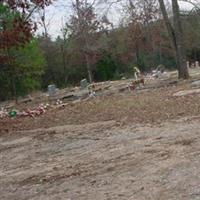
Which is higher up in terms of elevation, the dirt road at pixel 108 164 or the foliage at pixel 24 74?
the foliage at pixel 24 74

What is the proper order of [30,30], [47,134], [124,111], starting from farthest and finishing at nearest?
[30,30] → [124,111] → [47,134]

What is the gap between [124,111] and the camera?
16219 mm

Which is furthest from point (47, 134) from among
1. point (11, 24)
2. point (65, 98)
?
point (65, 98)

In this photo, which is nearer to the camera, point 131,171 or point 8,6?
point 131,171

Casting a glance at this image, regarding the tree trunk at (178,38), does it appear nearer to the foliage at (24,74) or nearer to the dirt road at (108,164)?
the foliage at (24,74)

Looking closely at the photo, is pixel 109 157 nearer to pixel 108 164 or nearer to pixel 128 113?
pixel 108 164

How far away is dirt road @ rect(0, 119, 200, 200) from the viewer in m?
6.80

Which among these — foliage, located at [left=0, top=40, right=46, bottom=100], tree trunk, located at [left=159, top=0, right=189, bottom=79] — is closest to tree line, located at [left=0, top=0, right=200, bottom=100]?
foliage, located at [left=0, top=40, right=46, bottom=100]

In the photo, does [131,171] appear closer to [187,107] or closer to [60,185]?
[60,185]

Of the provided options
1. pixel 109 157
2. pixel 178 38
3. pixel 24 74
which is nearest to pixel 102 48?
pixel 24 74

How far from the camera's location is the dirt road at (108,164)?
22.3 feet

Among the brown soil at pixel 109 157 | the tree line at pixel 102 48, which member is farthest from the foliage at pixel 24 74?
the brown soil at pixel 109 157

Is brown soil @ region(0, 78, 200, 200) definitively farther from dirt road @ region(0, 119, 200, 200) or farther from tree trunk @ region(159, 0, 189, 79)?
tree trunk @ region(159, 0, 189, 79)

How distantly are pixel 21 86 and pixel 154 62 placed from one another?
18501mm
